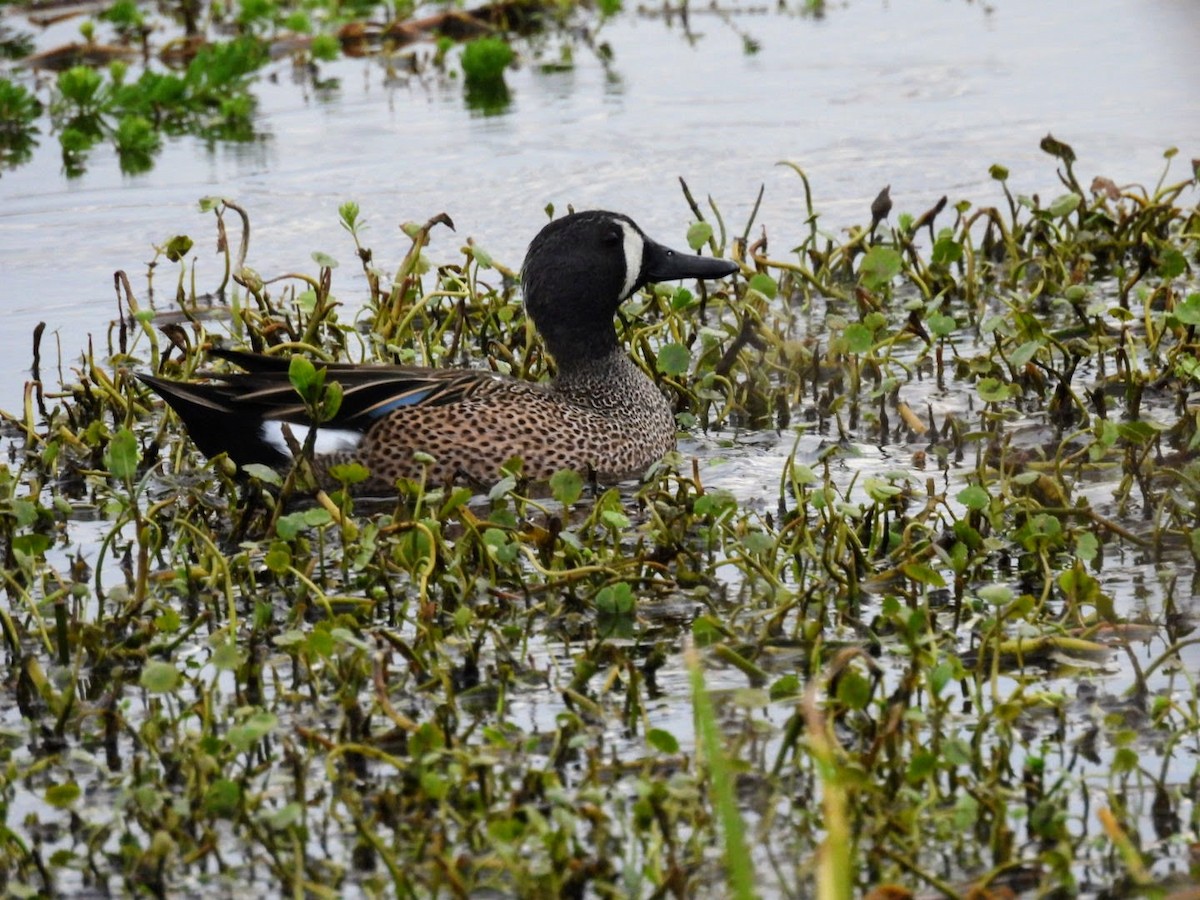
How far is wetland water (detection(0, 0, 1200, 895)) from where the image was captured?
442 cm

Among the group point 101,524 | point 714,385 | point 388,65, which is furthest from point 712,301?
point 388,65

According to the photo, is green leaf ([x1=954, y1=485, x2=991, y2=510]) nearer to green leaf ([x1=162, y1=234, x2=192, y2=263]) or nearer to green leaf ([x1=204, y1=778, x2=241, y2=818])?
green leaf ([x1=204, y1=778, x2=241, y2=818])

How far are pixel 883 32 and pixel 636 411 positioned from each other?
7747 millimetres

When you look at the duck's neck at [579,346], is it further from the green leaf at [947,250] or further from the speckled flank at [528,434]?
the green leaf at [947,250]

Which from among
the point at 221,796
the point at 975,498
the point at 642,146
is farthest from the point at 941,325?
the point at 642,146

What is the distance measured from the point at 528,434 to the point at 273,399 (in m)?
0.81

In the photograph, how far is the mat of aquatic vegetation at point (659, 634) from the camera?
366 cm

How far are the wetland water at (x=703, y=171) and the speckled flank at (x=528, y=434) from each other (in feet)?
0.92

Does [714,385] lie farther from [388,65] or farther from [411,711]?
[388,65]

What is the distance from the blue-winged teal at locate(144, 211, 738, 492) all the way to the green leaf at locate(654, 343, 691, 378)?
14cm

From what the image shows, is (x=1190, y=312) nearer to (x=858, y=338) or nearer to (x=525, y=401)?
(x=858, y=338)

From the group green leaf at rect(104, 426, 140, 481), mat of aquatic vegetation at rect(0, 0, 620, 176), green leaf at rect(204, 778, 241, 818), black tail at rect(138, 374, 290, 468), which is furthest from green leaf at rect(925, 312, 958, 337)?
mat of aquatic vegetation at rect(0, 0, 620, 176)

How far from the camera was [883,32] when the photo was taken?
1359 centimetres

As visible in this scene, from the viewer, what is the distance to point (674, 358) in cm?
653
